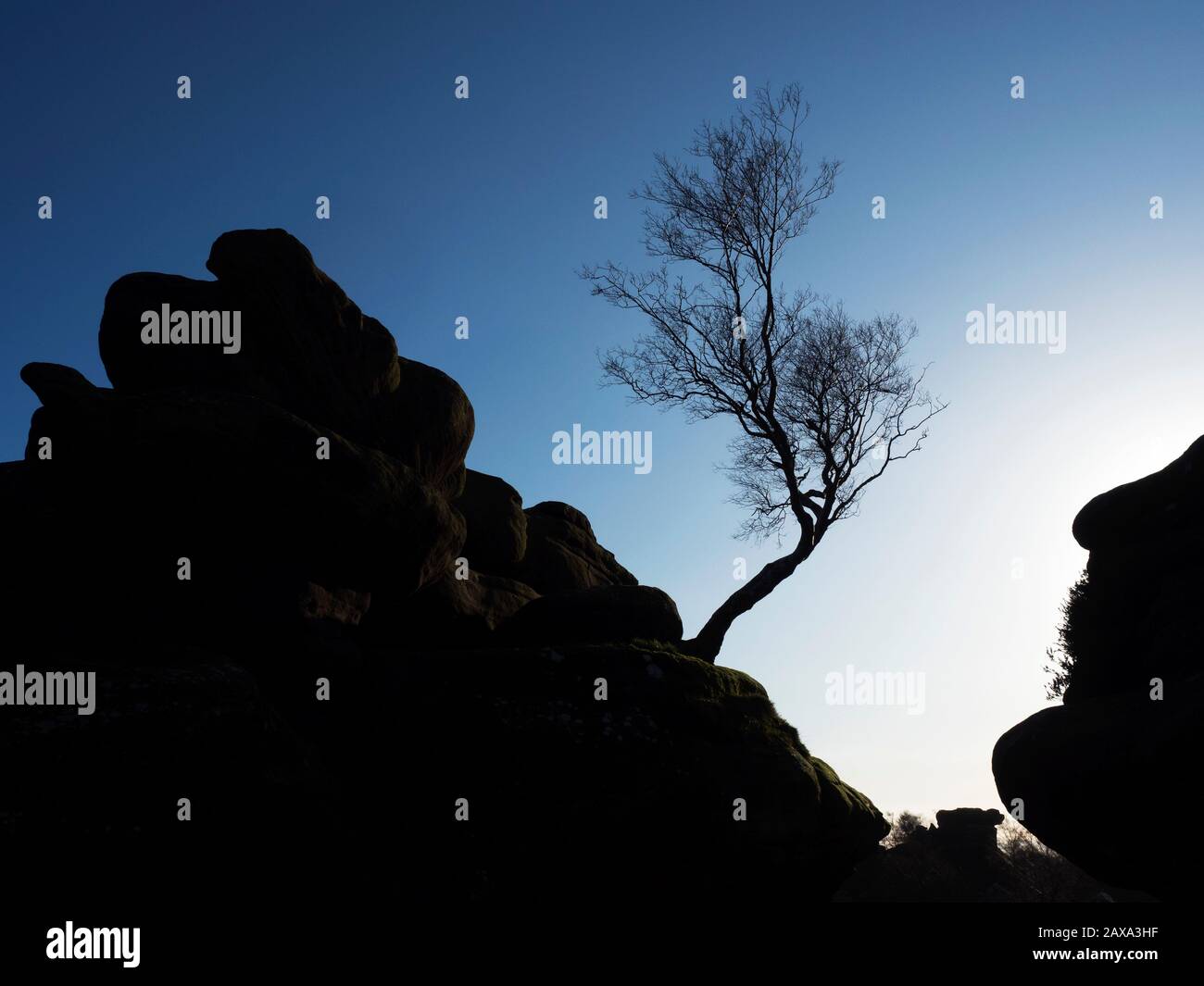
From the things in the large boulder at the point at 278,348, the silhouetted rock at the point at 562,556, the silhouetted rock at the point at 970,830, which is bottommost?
A: the silhouetted rock at the point at 970,830

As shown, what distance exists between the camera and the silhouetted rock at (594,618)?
1800 centimetres

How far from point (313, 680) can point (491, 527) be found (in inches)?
295

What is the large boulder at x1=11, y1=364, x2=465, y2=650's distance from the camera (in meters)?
14.3

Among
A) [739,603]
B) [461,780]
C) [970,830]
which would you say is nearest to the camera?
[461,780]

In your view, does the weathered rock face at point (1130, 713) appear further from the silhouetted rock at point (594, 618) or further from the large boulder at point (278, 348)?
the large boulder at point (278, 348)

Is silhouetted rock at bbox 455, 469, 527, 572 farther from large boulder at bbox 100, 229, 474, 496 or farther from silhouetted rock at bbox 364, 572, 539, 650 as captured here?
large boulder at bbox 100, 229, 474, 496

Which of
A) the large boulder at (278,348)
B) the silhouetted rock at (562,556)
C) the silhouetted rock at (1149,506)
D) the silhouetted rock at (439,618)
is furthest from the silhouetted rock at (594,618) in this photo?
the silhouetted rock at (1149,506)

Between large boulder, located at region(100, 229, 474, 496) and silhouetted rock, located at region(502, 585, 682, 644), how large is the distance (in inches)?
151

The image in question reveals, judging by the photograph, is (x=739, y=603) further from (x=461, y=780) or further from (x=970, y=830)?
(x=970, y=830)

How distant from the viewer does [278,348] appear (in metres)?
17.7

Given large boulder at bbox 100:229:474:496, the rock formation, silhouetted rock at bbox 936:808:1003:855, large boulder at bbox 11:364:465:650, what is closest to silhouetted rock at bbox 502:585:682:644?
the rock formation

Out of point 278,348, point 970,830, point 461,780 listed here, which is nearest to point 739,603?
point 461,780

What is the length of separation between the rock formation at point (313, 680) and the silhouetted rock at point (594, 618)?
0.07 m
